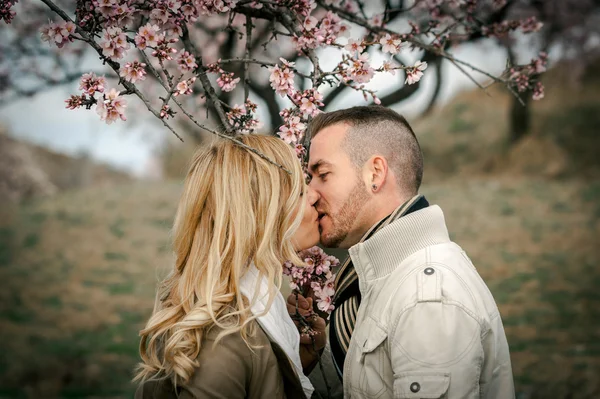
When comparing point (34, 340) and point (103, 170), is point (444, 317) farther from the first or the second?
point (103, 170)

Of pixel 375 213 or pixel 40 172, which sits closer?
pixel 375 213

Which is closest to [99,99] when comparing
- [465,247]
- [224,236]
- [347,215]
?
[224,236]

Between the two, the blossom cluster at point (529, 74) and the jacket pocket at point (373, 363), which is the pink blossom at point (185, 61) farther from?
the blossom cluster at point (529, 74)

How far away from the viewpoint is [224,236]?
2338 mm

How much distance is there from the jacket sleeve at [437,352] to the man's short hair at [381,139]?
2.65 ft

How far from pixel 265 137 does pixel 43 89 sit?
3.61 metres

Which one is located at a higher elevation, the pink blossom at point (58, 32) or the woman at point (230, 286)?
the pink blossom at point (58, 32)

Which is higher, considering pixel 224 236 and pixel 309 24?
pixel 309 24

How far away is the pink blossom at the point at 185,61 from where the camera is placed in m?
2.55

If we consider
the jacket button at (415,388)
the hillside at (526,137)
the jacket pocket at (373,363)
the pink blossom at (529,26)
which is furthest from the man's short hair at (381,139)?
the hillside at (526,137)

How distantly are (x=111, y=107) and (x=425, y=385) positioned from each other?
5.02ft

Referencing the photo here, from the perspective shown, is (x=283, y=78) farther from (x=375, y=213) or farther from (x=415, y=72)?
(x=375, y=213)

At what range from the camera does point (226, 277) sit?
2.31 metres

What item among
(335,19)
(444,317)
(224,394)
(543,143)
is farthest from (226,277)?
(543,143)
